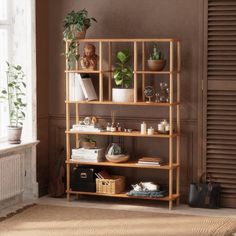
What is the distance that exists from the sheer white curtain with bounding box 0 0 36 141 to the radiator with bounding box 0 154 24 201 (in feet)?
1.14

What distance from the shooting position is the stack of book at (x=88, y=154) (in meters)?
6.65

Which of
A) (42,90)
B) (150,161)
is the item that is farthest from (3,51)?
(150,161)

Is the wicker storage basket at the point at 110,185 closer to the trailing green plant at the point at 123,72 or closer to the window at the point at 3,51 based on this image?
the trailing green plant at the point at 123,72

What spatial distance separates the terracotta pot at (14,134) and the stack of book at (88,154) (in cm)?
59

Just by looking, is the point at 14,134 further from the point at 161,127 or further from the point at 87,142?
the point at 161,127

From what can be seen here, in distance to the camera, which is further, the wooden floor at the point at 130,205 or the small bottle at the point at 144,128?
the small bottle at the point at 144,128

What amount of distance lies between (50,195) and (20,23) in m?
1.85

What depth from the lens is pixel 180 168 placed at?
22.0 ft

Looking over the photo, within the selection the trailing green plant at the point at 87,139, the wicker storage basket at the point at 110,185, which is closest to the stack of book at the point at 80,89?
the trailing green plant at the point at 87,139

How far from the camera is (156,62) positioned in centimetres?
638

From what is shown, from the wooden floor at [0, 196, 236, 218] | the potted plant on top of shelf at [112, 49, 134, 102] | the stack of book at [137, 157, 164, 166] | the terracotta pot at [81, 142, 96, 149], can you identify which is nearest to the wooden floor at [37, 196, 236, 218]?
the wooden floor at [0, 196, 236, 218]

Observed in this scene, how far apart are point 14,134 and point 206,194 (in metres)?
1.99

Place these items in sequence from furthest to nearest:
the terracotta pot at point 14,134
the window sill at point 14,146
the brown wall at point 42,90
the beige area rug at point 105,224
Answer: the brown wall at point 42,90 < the terracotta pot at point 14,134 < the window sill at point 14,146 < the beige area rug at point 105,224

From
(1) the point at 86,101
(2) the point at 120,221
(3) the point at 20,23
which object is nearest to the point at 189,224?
(2) the point at 120,221
